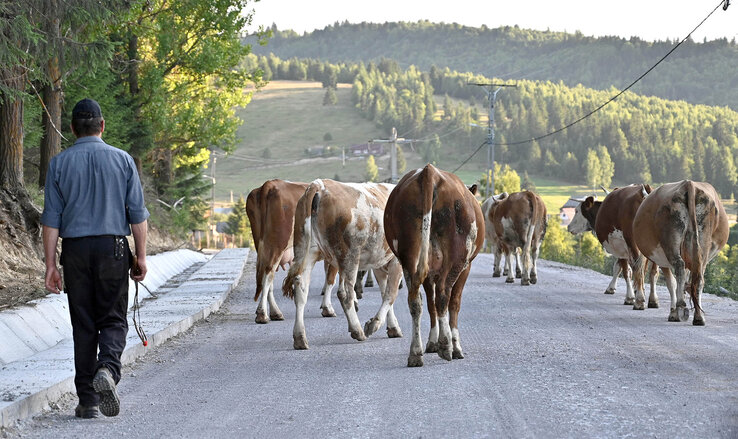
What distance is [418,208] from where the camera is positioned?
974 cm

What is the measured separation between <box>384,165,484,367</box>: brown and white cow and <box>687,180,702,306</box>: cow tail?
13.8ft

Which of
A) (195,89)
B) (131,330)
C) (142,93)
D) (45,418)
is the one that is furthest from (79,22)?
(195,89)

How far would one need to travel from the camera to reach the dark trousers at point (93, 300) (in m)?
7.07

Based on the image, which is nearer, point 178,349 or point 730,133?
point 178,349

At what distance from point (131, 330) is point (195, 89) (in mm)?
28521

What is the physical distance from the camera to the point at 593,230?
2134cm

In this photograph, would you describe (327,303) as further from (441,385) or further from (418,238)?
(441,385)

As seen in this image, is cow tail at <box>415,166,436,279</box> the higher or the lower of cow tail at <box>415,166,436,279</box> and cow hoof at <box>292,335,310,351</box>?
the higher

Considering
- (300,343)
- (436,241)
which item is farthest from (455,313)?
(300,343)

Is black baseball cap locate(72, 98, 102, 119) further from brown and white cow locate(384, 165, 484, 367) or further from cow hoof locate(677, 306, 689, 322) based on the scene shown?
cow hoof locate(677, 306, 689, 322)

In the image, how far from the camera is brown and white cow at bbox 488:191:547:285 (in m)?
21.5

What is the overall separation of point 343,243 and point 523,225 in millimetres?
11103

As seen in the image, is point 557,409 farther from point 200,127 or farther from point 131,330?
point 200,127

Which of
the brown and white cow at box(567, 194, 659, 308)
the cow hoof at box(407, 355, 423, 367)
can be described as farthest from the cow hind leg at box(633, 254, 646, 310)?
the cow hoof at box(407, 355, 423, 367)
